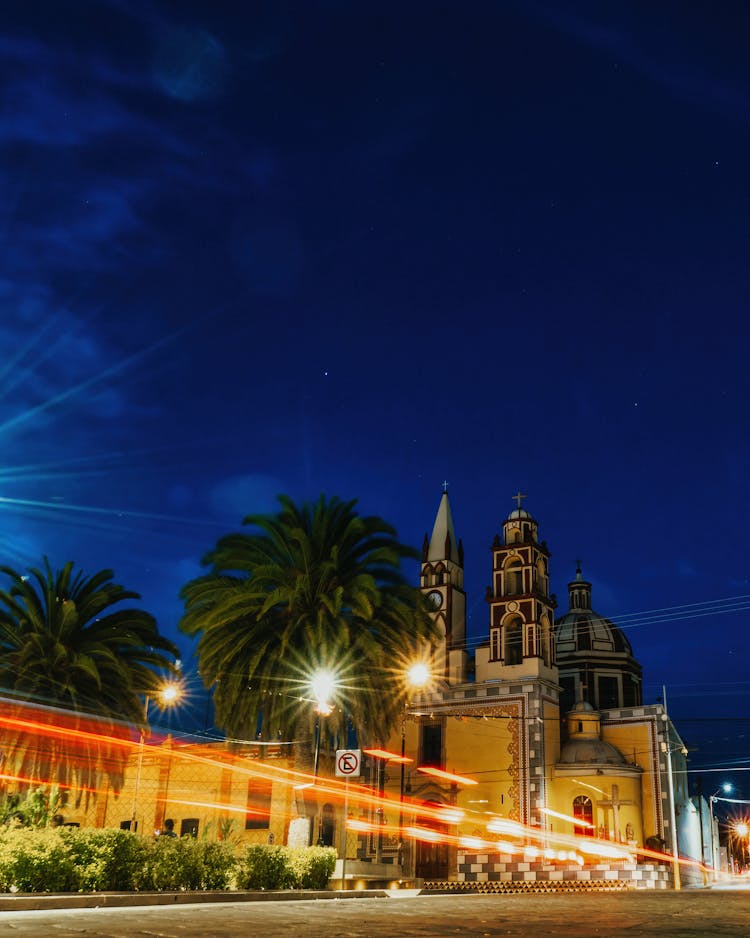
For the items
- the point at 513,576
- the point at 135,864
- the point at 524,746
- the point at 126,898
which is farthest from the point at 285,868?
the point at 513,576

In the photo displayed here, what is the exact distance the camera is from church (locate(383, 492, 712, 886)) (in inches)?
2056

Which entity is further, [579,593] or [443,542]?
[579,593]

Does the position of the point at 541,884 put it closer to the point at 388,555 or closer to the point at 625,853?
the point at 388,555

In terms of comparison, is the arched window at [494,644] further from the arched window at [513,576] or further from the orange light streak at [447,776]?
the orange light streak at [447,776]

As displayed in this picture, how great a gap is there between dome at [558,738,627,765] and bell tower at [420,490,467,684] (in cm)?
885

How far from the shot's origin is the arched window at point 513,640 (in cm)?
5850

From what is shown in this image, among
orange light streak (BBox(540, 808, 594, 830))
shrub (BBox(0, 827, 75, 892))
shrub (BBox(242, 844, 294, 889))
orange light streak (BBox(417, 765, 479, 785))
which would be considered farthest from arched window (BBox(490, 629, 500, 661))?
shrub (BBox(0, 827, 75, 892))

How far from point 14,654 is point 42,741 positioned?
115 inches

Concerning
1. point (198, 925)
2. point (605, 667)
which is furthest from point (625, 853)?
point (198, 925)

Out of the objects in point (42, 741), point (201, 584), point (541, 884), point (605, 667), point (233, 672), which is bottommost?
point (541, 884)

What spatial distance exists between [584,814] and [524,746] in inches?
198

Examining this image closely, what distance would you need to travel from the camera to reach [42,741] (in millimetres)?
27500

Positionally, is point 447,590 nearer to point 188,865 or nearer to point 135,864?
point 188,865

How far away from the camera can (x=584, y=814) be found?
52.9 metres
